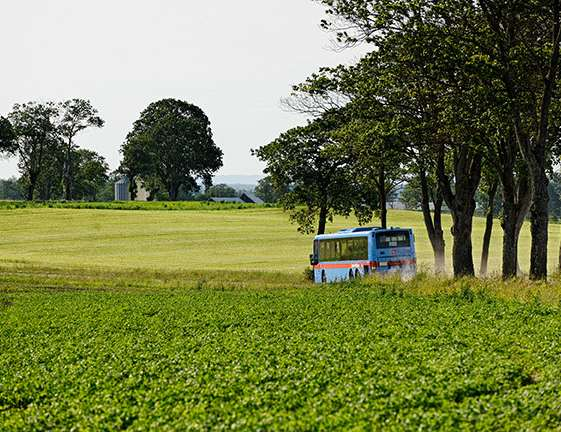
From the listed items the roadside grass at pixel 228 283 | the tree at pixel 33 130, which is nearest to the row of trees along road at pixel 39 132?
the tree at pixel 33 130

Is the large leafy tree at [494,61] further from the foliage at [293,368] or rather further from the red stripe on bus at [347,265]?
the red stripe on bus at [347,265]

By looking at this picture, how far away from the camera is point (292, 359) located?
52.7 ft

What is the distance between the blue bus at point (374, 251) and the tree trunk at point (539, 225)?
13688 mm

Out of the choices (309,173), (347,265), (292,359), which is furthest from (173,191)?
(292,359)

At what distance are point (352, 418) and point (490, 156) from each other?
90.0 feet

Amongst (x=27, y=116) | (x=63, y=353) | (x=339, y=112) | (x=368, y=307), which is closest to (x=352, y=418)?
(x=63, y=353)

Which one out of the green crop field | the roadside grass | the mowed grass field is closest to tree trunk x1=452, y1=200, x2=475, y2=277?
the roadside grass

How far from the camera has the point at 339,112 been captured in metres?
51.9

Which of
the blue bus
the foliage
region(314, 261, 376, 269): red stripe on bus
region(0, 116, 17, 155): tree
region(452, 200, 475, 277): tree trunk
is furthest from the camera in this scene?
region(0, 116, 17, 155): tree

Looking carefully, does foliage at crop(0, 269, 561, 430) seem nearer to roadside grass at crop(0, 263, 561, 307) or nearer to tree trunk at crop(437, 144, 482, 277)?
roadside grass at crop(0, 263, 561, 307)

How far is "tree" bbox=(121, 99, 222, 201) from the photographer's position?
149 meters

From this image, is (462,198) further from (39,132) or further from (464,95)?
(39,132)

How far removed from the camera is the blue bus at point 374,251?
47312mm

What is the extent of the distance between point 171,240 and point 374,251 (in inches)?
1689
